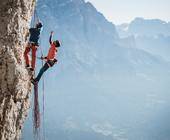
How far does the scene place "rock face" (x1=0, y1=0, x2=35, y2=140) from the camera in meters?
14.2

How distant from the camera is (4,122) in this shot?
14156 mm

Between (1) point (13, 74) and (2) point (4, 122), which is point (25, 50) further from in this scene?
(2) point (4, 122)

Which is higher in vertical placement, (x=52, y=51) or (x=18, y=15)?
(x=18, y=15)

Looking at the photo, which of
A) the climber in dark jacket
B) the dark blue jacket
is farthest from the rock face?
the dark blue jacket

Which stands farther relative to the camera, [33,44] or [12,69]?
[33,44]

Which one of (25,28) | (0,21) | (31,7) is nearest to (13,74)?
(0,21)

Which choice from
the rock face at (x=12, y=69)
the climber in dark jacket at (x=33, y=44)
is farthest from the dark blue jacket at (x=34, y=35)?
the rock face at (x=12, y=69)

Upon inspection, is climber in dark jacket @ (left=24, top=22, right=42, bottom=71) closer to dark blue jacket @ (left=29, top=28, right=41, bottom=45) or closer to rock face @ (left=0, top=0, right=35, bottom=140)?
dark blue jacket @ (left=29, top=28, right=41, bottom=45)

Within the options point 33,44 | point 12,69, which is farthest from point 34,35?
point 12,69

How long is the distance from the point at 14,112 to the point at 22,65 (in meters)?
2.02

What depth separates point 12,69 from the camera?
14.4 metres

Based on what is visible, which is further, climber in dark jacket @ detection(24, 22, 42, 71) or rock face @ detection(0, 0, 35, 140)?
climber in dark jacket @ detection(24, 22, 42, 71)

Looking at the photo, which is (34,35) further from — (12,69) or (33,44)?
(12,69)

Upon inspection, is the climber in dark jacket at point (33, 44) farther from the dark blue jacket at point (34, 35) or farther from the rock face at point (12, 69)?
the rock face at point (12, 69)
